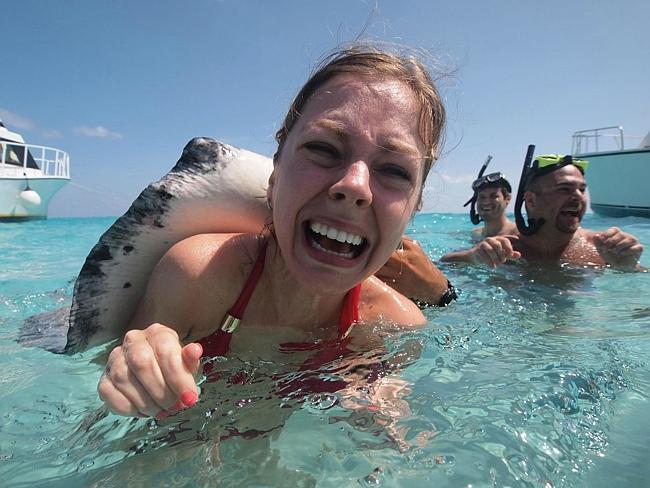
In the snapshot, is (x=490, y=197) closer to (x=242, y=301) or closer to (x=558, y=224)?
(x=558, y=224)

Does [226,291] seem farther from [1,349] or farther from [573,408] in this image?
[1,349]

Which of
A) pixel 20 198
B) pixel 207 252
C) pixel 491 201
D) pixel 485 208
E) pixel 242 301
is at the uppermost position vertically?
pixel 20 198

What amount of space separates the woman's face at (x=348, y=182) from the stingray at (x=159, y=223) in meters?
0.45

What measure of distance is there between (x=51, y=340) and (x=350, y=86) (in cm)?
207

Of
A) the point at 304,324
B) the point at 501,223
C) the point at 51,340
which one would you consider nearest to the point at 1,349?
the point at 51,340

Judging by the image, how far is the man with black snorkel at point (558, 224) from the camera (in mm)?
4676

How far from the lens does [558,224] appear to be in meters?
4.76

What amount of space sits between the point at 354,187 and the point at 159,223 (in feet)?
3.14

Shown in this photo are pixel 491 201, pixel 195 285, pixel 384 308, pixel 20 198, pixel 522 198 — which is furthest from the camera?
pixel 20 198

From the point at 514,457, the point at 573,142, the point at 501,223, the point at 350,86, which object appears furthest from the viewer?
the point at 573,142

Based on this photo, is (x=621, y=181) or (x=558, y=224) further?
(x=621, y=181)

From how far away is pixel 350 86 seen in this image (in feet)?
6.19

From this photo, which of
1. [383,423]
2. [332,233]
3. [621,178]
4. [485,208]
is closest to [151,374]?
[383,423]

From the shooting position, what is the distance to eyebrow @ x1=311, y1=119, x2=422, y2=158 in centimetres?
176
